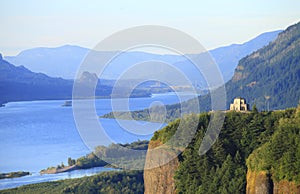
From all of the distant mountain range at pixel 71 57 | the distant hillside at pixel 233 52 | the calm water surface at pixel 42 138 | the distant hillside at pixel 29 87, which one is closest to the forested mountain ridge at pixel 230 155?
the calm water surface at pixel 42 138

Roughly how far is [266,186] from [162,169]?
3847 millimetres

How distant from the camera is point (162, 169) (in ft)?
55.9

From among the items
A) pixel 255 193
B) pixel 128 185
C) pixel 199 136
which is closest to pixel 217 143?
pixel 199 136

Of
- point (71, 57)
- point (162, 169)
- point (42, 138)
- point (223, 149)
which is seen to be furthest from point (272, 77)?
point (71, 57)

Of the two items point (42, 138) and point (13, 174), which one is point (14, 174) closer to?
point (13, 174)

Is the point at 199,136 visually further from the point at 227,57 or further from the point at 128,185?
the point at 227,57

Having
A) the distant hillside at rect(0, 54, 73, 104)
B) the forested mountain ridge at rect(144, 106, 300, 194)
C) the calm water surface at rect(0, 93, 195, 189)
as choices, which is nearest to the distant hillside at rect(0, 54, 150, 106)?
the distant hillside at rect(0, 54, 73, 104)

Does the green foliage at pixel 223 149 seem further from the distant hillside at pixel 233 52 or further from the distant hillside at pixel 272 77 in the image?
the distant hillside at pixel 233 52

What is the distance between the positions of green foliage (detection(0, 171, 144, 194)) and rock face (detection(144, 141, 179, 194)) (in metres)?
8.93

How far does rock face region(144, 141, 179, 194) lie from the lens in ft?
55.7

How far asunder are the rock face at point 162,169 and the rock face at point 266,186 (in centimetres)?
288

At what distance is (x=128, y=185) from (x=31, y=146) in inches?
902

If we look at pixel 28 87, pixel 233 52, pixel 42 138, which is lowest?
pixel 42 138

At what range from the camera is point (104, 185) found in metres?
27.6
